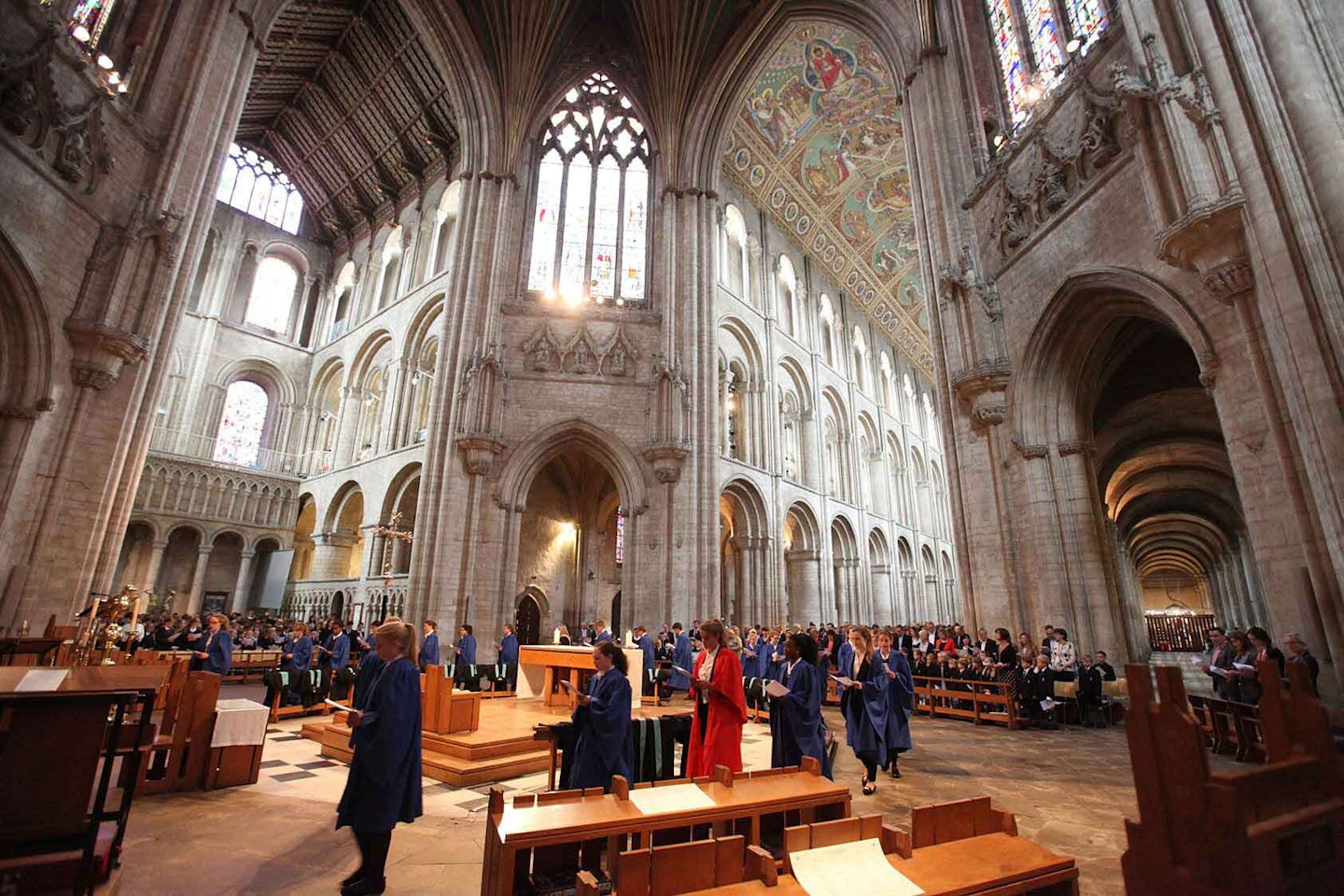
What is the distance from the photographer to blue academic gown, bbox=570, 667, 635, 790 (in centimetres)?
→ 382

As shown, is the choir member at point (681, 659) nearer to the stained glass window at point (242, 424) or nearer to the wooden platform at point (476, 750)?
the wooden platform at point (476, 750)

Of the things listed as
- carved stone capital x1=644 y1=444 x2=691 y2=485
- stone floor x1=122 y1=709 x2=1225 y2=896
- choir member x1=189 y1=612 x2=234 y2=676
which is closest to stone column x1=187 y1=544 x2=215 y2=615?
choir member x1=189 y1=612 x2=234 y2=676

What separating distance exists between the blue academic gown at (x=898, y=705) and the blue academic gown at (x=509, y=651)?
7.98 metres

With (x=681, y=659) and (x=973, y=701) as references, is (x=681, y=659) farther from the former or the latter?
(x=973, y=701)

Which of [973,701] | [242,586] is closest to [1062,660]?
[973,701]

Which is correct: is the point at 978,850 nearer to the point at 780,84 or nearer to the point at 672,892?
the point at 672,892

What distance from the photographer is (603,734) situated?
3846mm

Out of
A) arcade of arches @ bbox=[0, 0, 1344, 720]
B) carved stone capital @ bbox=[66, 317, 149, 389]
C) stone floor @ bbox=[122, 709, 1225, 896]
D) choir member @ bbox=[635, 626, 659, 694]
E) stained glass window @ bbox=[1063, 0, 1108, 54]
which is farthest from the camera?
choir member @ bbox=[635, 626, 659, 694]

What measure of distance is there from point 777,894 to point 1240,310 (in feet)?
25.0

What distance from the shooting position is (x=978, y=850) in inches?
78.8

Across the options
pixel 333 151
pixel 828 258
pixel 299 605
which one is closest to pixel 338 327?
pixel 333 151

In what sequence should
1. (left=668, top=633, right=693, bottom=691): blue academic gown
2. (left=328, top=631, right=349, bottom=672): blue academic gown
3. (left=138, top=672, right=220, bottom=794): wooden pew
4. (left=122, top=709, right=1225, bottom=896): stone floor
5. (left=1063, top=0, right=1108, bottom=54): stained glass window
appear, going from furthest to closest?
(left=668, top=633, right=693, bottom=691): blue academic gown
(left=328, top=631, right=349, bottom=672): blue academic gown
(left=1063, top=0, right=1108, bottom=54): stained glass window
(left=138, top=672, right=220, bottom=794): wooden pew
(left=122, top=709, right=1225, bottom=896): stone floor

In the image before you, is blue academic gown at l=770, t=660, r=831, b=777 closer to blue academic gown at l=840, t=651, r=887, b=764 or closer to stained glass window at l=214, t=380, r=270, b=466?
blue academic gown at l=840, t=651, r=887, b=764

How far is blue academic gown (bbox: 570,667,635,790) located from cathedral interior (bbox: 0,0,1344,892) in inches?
248
